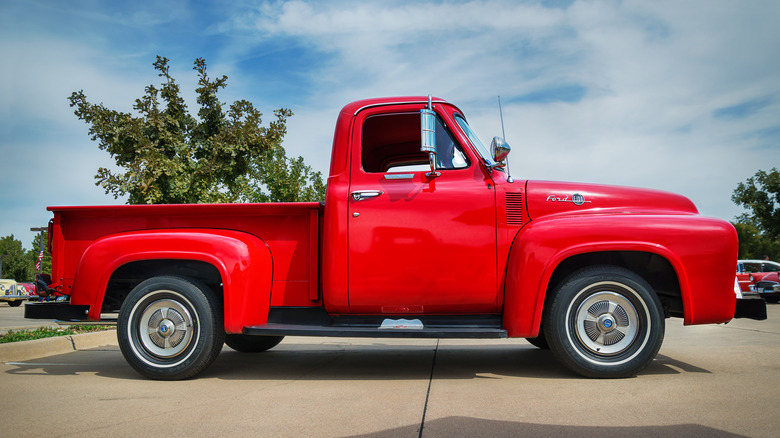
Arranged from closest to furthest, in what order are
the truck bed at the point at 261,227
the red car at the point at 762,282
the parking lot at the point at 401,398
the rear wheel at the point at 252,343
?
the parking lot at the point at 401,398, the truck bed at the point at 261,227, the rear wheel at the point at 252,343, the red car at the point at 762,282

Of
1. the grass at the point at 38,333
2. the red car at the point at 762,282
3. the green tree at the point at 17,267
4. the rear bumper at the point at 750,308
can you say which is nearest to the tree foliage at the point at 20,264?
the green tree at the point at 17,267

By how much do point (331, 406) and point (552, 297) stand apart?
6.01ft

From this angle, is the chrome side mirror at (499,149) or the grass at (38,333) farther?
the grass at (38,333)

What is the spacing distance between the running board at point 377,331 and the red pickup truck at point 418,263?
0.04ft

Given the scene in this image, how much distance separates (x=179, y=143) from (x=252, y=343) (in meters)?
8.13

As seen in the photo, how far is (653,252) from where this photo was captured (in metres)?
4.03

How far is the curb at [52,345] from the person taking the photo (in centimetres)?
555

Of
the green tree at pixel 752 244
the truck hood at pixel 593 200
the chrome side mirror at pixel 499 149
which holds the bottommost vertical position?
the truck hood at pixel 593 200

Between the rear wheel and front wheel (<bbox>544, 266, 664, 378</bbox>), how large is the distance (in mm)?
3152

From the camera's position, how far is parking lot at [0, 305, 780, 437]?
2.88 metres

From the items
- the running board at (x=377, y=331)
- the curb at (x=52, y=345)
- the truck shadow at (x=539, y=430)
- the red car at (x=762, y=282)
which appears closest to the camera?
the truck shadow at (x=539, y=430)

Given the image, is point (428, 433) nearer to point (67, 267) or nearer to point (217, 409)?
point (217, 409)

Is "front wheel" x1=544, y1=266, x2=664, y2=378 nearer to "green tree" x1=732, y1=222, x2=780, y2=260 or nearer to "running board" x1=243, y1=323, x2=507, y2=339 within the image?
"running board" x1=243, y1=323, x2=507, y2=339

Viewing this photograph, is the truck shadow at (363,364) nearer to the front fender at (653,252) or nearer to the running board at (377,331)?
the running board at (377,331)
